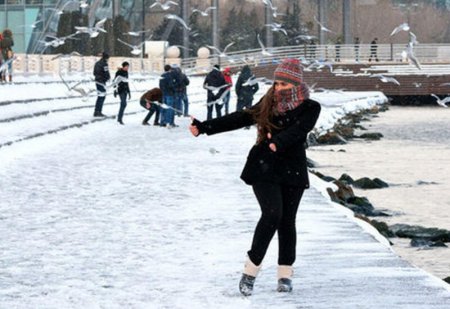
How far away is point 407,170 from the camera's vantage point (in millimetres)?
33312

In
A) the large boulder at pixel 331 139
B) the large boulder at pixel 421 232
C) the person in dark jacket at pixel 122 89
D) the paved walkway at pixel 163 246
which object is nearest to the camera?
the paved walkway at pixel 163 246

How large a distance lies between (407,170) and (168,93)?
6319mm

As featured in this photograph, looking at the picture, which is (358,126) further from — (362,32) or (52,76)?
(362,32)

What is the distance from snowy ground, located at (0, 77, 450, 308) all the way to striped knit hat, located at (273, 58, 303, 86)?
1.55m

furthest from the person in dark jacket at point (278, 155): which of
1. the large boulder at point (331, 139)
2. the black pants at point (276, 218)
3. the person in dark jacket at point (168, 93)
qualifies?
the large boulder at point (331, 139)

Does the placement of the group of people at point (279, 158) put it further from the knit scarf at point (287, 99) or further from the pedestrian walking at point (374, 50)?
the pedestrian walking at point (374, 50)

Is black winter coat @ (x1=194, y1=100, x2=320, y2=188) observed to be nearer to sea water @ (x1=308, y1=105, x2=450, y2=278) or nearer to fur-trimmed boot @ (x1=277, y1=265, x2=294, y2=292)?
fur-trimmed boot @ (x1=277, y1=265, x2=294, y2=292)

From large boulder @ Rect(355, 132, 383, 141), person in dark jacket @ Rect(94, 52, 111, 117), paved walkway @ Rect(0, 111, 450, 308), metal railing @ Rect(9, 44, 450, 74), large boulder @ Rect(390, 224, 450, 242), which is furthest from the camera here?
metal railing @ Rect(9, 44, 450, 74)

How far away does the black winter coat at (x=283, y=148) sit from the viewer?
942 centimetres

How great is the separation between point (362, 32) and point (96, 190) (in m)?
137

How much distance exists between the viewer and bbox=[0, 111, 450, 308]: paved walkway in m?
9.53

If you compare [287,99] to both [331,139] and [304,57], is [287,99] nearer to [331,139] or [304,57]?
[331,139]

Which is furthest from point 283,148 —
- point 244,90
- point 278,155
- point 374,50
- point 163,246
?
point 374,50

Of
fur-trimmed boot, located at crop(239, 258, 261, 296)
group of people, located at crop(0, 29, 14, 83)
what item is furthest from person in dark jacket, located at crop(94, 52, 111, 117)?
fur-trimmed boot, located at crop(239, 258, 261, 296)
